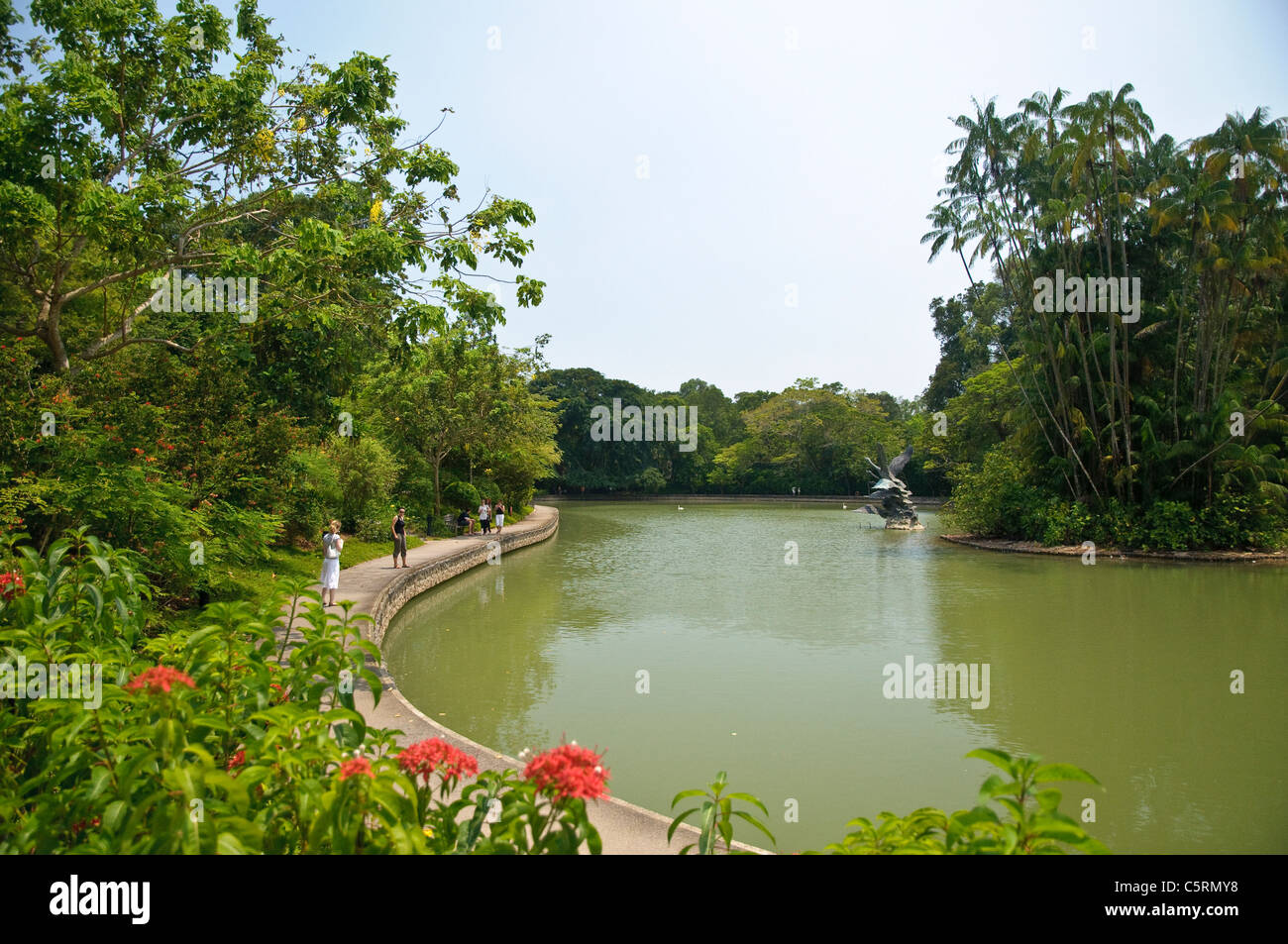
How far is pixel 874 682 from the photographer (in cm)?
877

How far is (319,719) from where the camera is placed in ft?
6.38

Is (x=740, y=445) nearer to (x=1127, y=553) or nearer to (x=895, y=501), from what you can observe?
(x=895, y=501)

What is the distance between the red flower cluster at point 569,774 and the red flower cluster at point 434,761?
27 cm

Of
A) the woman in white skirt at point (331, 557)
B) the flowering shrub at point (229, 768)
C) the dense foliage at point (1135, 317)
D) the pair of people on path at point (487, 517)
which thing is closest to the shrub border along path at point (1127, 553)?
the dense foliage at point (1135, 317)

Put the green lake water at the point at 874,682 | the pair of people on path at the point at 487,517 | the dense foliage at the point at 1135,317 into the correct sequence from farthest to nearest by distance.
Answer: the pair of people on path at the point at 487,517, the dense foliage at the point at 1135,317, the green lake water at the point at 874,682

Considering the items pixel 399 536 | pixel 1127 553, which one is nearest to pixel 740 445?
pixel 1127 553

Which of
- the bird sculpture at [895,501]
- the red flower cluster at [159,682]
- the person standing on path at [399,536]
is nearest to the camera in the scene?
the red flower cluster at [159,682]

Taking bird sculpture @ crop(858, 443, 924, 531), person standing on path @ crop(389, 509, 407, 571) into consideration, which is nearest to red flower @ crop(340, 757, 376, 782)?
person standing on path @ crop(389, 509, 407, 571)

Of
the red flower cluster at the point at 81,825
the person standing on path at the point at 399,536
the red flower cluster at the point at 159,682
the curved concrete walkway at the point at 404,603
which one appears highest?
the red flower cluster at the point at 159,682

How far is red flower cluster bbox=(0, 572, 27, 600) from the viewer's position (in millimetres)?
2732

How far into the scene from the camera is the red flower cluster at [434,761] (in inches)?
71.7

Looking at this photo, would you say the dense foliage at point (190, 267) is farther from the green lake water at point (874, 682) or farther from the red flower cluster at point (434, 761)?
the red flower cluster at point (434, 761)
